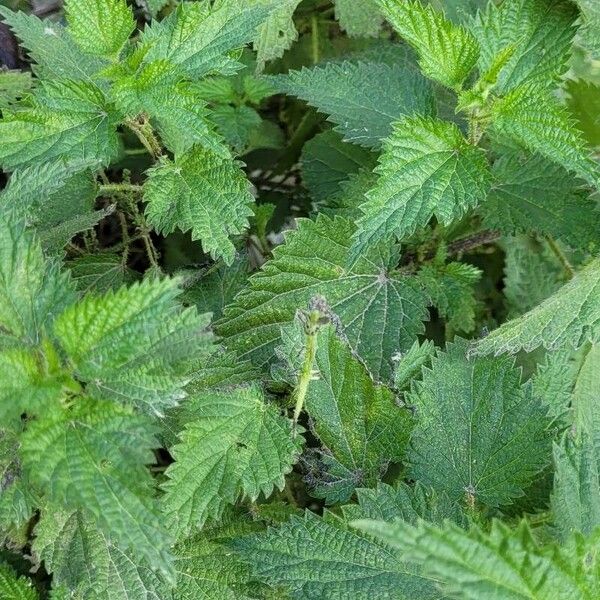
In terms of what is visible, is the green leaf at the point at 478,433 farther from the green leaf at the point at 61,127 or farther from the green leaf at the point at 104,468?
the green leaf at the point at 61,127

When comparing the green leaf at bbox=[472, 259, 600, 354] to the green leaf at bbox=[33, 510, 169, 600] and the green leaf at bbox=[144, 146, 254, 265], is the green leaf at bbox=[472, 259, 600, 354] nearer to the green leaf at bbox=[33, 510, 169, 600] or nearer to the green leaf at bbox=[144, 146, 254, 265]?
the green leaf at bbox=[144, 146, 254, 265]

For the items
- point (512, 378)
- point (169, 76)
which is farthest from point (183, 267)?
point (512, 378)

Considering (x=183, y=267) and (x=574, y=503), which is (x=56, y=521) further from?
(x=574, y=503)

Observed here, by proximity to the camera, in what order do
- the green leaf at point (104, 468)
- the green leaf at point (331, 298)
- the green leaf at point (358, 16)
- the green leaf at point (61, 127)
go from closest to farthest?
the green leaf at point (104, 468) → the green leaf at point (61, 127) → the green leaf at point (331, 298) → the green leaf at point (358, 16)

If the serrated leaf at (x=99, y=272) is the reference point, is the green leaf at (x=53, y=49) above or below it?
above

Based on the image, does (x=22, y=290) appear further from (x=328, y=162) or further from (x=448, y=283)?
(x=328, y=162)

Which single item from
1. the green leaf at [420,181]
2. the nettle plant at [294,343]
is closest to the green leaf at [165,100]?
the nettle plant at [294,343]

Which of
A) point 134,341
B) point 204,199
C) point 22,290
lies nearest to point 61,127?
point 204,199
